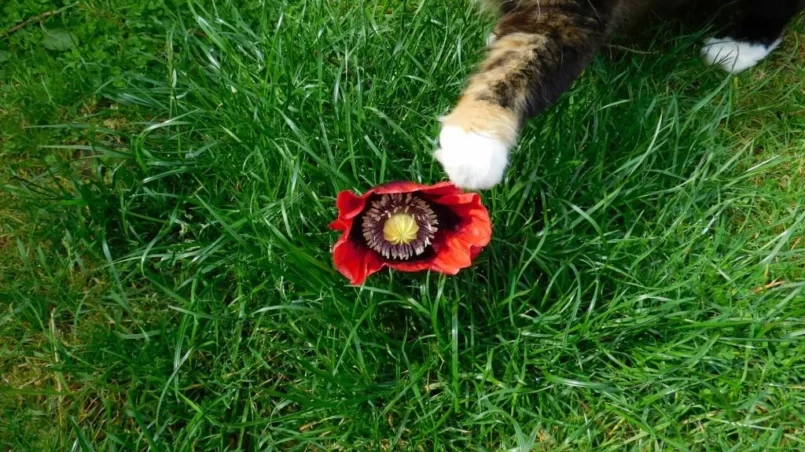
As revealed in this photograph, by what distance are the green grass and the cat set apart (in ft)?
0.57

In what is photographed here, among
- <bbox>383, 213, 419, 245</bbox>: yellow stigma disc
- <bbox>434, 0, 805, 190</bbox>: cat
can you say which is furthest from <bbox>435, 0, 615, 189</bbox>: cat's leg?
<bbox>383, 213, 419, 245</bbox>: yellow stigma disc

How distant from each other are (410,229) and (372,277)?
7.2 inches

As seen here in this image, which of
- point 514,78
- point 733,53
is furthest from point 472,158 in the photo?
point 733,53

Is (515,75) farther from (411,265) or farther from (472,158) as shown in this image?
(411,265)

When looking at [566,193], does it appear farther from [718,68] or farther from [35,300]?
[35,300]

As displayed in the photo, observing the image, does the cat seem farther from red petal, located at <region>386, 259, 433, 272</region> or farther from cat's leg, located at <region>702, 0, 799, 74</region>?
cat's leg, located at <region>702, 0, 799, 74</region>

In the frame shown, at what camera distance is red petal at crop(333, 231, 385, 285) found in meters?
1.26

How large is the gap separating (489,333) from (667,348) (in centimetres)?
38

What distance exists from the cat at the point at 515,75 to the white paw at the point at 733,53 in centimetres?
34

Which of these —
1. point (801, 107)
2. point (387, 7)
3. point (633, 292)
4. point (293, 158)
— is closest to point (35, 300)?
point (293, 158)

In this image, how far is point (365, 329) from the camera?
1.42m

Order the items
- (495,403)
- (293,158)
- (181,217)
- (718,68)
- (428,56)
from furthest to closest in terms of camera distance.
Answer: (718,68) → (428,56) → (181,217) → (293,158) → (495,403)

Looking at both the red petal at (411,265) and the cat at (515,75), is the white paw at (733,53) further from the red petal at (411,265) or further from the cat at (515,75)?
the red petal at (411,265)

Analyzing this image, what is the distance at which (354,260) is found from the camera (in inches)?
50.8
